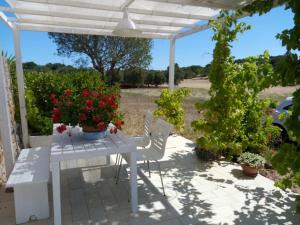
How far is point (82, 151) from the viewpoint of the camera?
238cm

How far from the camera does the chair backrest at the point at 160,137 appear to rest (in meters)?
3.00

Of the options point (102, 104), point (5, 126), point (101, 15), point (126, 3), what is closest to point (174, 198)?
point (102, 104)

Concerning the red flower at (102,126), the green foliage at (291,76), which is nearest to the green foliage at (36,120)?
the red flower at (102,126)

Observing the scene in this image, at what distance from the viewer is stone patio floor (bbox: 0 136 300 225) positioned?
250 cm

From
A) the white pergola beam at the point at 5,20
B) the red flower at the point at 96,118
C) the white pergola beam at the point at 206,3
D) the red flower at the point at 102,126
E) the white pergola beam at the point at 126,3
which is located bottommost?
the red flower at the point at 102,126

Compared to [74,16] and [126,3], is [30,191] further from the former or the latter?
[74,16]

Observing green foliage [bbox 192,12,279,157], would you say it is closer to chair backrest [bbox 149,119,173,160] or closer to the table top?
chair backrest [bbox 149,119,173,160]

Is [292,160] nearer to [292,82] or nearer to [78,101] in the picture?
[292,82]

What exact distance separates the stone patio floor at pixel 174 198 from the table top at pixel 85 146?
0.72 metres

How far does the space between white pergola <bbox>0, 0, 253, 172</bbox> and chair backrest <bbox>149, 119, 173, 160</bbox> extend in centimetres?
141

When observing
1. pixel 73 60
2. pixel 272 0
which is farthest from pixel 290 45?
pixel 73 60

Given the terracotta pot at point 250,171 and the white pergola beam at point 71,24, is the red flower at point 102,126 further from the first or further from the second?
the white pergola beam at point 71,24

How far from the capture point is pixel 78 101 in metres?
2.59

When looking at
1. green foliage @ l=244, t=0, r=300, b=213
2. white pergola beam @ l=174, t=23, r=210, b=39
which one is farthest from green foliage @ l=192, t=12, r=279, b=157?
green foliage @ l=244, t=0, r=300, b=213
